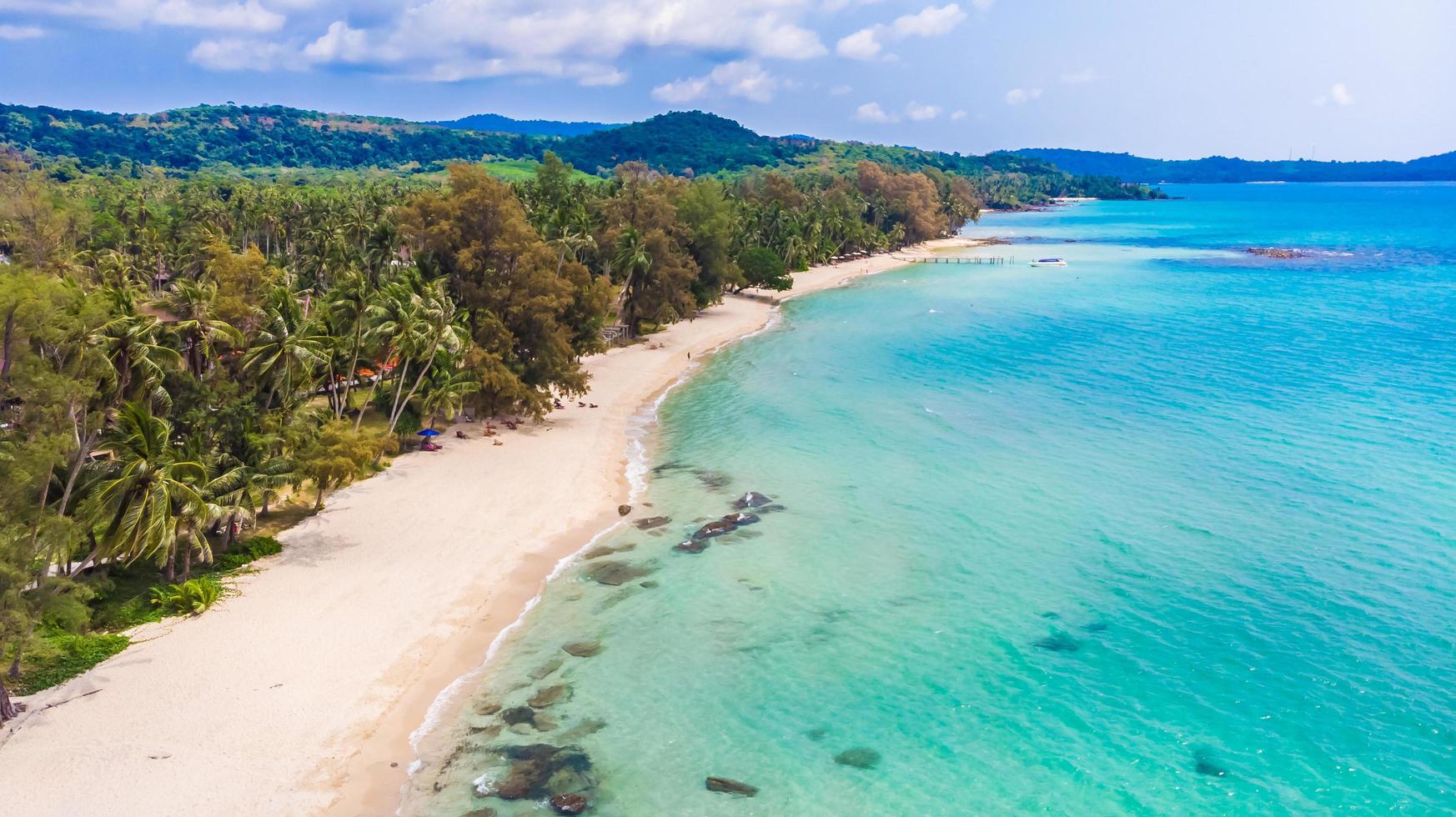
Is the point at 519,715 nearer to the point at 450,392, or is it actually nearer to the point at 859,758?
the point at 859,758

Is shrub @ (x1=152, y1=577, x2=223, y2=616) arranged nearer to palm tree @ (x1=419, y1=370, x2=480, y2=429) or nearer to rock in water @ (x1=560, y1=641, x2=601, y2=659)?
rock in water @ (x1=560, y1=641, x2=601, y2=659)

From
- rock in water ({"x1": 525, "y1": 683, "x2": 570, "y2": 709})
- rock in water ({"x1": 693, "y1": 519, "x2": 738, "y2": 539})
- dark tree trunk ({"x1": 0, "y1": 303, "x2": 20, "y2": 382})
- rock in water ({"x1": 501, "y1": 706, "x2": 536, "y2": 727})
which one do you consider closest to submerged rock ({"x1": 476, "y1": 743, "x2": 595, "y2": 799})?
rock in water ({"x1": 501, "y1": 706, "x2": 536, "y2": 727})

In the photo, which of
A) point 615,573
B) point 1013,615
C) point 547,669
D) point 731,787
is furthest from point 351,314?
point 1013,615

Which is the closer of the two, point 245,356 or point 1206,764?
point 1206,764

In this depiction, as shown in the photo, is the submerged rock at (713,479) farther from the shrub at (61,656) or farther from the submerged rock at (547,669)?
the shrub at (61,656)

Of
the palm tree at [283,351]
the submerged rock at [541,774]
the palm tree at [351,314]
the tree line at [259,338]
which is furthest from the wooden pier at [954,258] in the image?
the submerged rock at [541,774]

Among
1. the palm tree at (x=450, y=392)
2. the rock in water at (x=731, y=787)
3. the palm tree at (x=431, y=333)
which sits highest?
the palm tree at (x=431, y=333)
